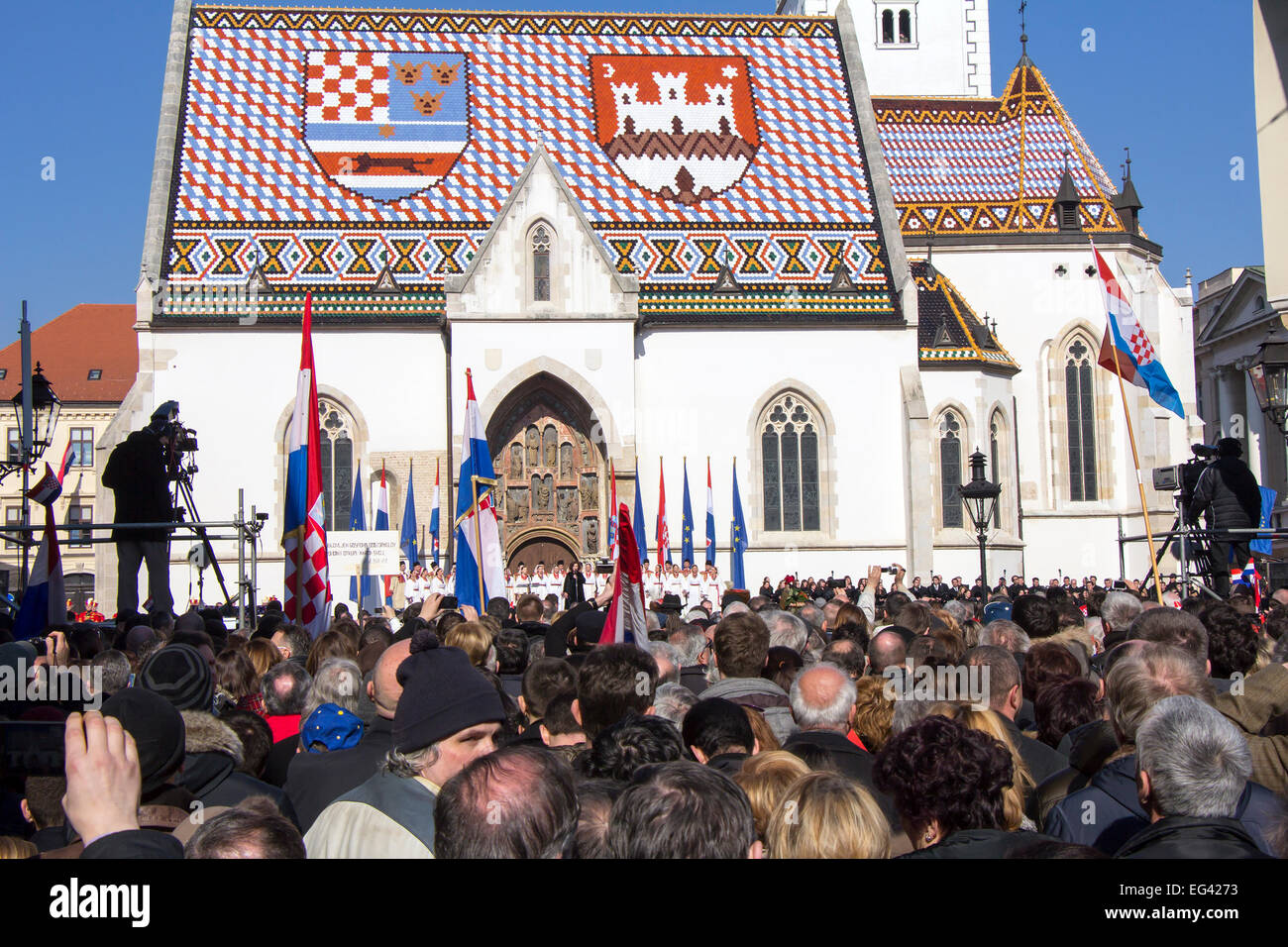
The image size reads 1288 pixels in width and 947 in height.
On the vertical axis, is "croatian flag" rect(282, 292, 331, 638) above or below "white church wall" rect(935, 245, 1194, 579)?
below

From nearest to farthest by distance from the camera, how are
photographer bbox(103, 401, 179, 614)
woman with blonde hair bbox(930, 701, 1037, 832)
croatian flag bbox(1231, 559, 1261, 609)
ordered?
1. woman with blonde hair bbox(930, 701, 1037, 832)
2. photographer bbox(103, 401, 179, 614)
3. croatian flag bbox(1231, 559, 1261, 609)

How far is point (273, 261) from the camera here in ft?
92.9

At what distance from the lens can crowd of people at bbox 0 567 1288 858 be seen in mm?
3221

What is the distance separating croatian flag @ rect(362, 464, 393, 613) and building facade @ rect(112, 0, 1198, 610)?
43 cm

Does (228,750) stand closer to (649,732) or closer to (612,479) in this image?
(649,732)

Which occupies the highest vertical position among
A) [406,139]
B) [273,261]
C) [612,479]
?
[406,139]

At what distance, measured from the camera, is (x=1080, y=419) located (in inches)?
1369

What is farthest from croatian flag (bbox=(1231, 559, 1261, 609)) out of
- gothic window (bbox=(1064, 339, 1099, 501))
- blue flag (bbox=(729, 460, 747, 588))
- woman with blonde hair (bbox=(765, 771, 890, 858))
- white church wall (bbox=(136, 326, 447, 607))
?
gothic window (bbox=(1064, 339, 1099, 501))

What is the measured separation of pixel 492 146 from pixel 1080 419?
16.1 meters

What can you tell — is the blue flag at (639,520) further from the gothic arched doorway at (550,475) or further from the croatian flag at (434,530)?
the croatian flag at (434,530)

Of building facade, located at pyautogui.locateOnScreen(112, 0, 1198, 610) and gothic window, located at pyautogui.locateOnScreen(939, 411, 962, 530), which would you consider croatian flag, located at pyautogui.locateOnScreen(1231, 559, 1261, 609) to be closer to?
building facade, located at pyautogui.locateOnScreen(112, 0, 1198, 610)
